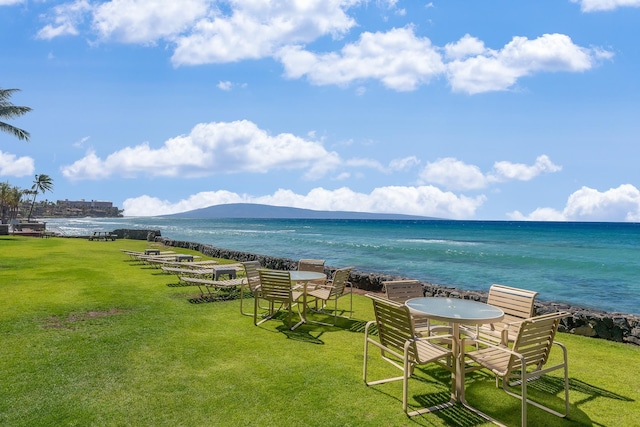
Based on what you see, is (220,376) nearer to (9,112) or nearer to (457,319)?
(457,319)

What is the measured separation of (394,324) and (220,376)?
94.0 inches

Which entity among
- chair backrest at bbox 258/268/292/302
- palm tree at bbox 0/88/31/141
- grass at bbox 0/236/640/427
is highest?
palm tree at bbox 0/88/31/141

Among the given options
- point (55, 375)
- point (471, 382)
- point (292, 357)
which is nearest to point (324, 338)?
point (292, 357)

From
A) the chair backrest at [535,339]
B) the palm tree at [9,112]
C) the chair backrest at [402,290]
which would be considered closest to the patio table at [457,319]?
the chair backrest at [535,339]

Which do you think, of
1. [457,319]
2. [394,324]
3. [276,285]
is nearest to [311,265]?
[276,285]

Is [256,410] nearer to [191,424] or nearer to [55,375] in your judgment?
[191,424]

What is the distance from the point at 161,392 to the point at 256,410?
1247 millimetres

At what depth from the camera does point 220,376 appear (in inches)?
207

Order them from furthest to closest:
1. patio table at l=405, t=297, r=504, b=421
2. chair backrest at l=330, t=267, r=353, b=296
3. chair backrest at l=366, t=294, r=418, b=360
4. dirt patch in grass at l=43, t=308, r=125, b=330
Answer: chair backrest at l=330, t=267, r=353, b=296
dirt patch in grass at l=43, t=308, r=125, b=330
patio table at l=405, t=297, r=504, b=421
chair backrest at l=366, t=294, r=418, b=360

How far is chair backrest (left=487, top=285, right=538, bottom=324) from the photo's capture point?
5.78 metres

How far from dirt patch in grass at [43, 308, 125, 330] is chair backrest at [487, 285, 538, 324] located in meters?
7.32

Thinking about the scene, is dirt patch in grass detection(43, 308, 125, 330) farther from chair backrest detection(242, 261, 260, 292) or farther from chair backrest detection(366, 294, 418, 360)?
chair backrest detection(366, 294, 418, 360)

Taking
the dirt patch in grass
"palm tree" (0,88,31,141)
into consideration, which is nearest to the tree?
"palm tree" (0,88,31,141)

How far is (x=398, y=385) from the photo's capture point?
5156 millimetres
